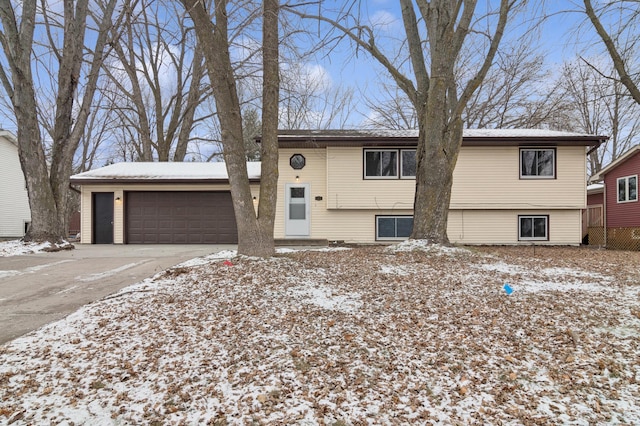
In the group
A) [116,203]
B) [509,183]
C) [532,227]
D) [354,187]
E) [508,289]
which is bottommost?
[508,289]

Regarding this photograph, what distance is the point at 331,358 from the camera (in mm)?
2654

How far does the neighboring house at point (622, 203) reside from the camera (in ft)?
41.9

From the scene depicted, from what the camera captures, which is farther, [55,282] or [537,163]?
[537,163]

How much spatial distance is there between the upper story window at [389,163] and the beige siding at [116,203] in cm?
403

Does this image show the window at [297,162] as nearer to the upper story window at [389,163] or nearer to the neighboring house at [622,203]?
the upper story window at [389,163]

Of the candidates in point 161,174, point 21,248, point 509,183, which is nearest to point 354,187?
point 509,183

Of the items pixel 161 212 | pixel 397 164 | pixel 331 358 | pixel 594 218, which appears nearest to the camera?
pixel 331 358

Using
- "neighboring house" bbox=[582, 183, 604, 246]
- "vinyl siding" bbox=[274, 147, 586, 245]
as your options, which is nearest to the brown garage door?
"vinyl siding" bbox=[274, 147, 586, 245]

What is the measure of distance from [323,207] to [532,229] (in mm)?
7199

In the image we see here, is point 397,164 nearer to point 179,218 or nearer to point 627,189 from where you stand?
point 179,218

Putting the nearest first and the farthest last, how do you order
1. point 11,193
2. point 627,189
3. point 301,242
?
point 301,242 → point 627,189 → point 11,193

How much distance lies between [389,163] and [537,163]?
4.99 meters

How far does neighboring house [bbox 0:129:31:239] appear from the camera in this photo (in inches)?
656

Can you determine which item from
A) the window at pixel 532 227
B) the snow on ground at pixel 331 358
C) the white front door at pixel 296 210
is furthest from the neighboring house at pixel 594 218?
the snow on ground at pixel 331 358
